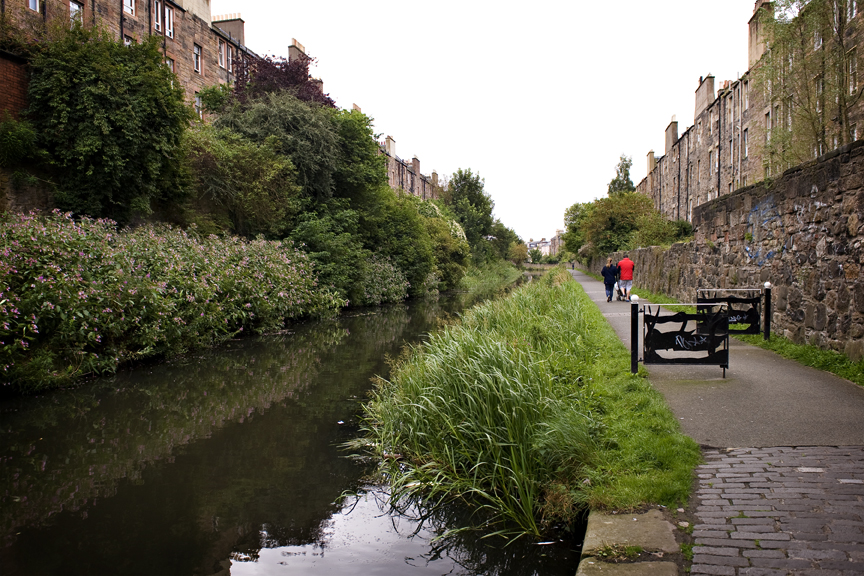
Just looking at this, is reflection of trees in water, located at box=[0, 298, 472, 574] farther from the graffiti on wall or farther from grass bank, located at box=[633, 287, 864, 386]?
the graffiti on wall

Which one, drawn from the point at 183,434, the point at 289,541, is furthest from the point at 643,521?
the point at 183,434

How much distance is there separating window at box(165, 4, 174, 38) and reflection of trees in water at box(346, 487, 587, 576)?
107ft

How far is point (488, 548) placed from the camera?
4.23m

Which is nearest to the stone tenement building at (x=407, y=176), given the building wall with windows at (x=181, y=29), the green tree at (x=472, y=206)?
the green tree at (x=472, y=206)

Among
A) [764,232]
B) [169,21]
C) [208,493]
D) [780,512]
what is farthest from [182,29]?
[780,512]

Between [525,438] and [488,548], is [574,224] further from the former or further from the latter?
[488,548]

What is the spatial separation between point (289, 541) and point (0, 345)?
614 cm

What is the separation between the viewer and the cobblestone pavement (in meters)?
2.95

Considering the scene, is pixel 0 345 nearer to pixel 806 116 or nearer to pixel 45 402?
pixel 45 402

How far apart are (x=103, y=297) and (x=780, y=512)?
381 inches

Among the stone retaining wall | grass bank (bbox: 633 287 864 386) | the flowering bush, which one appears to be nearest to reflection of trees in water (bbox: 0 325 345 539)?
the flowering bush

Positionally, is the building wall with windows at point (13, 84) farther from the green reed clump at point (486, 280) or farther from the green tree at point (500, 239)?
the green tree at point (500, 239)

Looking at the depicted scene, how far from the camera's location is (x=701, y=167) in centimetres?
3559

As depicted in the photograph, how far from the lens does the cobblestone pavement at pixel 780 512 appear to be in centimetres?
295
